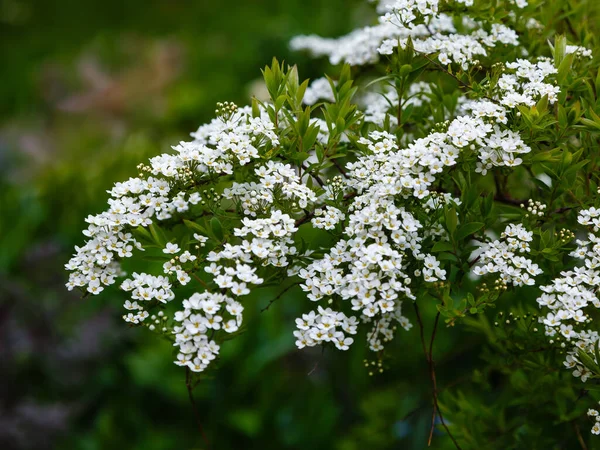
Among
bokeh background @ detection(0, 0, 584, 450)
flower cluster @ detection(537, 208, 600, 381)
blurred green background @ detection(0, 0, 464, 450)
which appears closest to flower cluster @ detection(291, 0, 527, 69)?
flower cluster @ detection(537, 208, 600, 381)

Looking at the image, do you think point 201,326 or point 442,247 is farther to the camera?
point 442,247

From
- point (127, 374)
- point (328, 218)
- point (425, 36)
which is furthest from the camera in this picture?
point (127, 374)

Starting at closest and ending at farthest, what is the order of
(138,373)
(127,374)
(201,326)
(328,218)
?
1. (201,326)
2. (328,218)
3. (138,373)
4. (127,374)

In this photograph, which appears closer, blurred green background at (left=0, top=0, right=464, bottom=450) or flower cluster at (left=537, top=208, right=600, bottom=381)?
flower cluster at (left=537, top=208, right=600, bottom=381)

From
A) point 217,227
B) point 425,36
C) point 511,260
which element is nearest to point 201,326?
point 217,227

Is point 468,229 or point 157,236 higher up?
point 157,236

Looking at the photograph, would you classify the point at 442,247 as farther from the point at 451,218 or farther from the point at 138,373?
the point at 138,373

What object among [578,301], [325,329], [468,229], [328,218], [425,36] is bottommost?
[578,301]

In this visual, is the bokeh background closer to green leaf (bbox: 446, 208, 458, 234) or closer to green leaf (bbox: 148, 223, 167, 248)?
green leaf (bbox: 446, 208, 458, 234)

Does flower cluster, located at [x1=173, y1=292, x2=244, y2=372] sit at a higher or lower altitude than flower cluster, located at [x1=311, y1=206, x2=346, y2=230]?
lower

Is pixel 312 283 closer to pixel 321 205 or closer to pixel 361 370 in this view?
pixel 321 205
